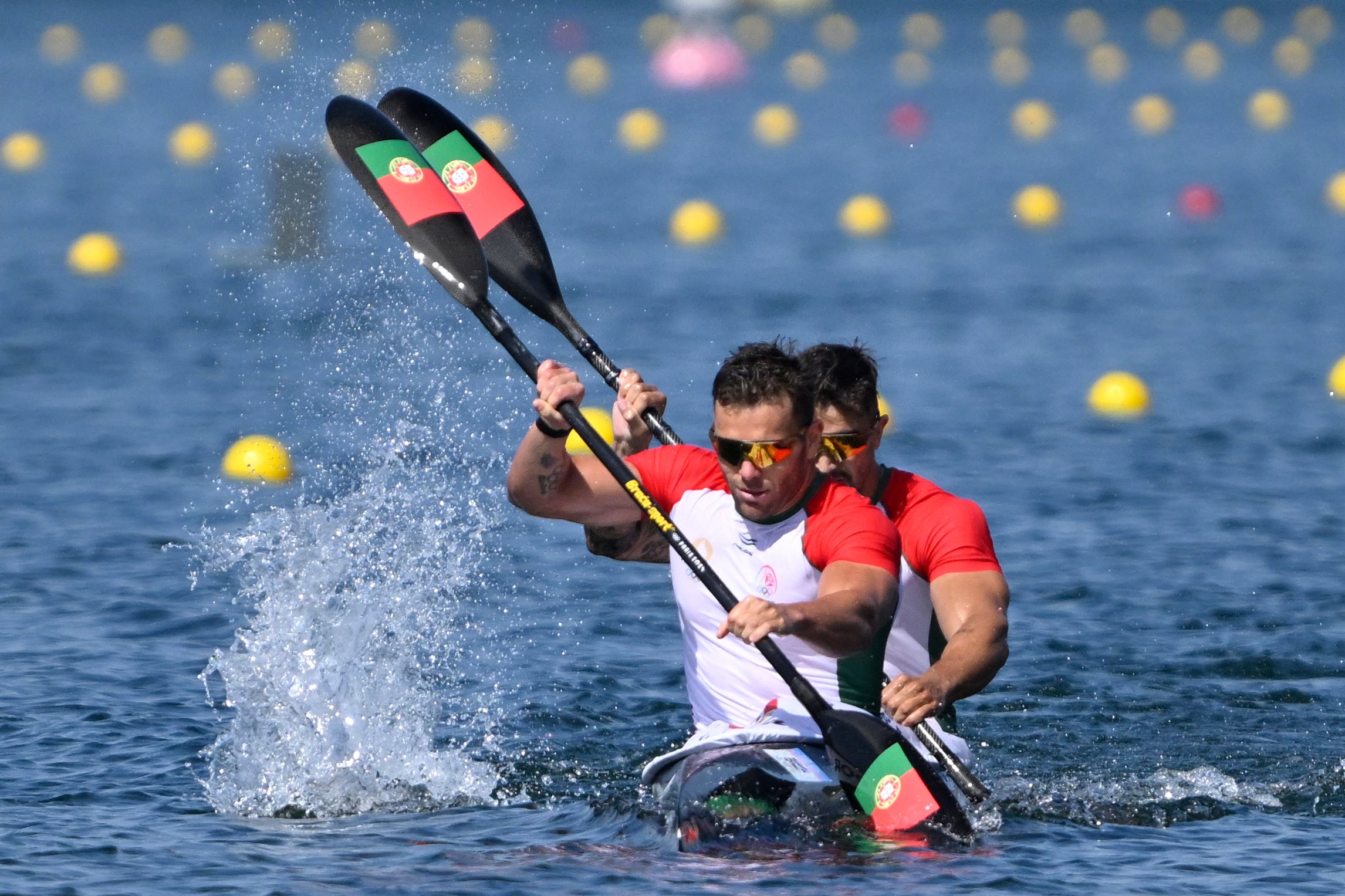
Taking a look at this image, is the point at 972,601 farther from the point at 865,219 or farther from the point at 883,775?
the point at 865,219

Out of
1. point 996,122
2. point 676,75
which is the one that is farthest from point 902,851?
point 676,75

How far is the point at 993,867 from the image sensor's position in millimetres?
5102

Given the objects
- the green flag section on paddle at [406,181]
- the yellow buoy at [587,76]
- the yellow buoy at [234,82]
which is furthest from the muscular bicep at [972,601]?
the yellow buoy at [587,76]

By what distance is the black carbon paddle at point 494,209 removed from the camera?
674 cm

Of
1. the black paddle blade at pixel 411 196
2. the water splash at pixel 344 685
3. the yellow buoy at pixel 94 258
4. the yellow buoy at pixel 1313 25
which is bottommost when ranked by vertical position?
the water splash at pixel 344 685

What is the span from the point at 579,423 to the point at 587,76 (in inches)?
820

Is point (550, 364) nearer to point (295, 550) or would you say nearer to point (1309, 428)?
point (295, 550)

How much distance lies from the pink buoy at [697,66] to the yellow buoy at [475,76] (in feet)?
7.90

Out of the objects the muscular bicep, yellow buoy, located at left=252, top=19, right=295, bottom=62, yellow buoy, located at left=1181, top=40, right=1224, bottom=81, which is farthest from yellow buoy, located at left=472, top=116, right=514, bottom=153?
the muscular bicep

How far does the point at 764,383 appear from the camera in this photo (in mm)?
5117

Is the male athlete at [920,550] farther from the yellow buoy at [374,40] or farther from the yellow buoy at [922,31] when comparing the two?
the yellow buoy at [922,31]

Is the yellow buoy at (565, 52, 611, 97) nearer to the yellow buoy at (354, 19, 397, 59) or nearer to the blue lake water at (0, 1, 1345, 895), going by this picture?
the yellow buoy at (354, 19, 397, 59)

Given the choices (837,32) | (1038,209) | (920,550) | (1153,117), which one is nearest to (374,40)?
(837,32)

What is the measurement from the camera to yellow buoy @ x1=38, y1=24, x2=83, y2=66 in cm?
2748
